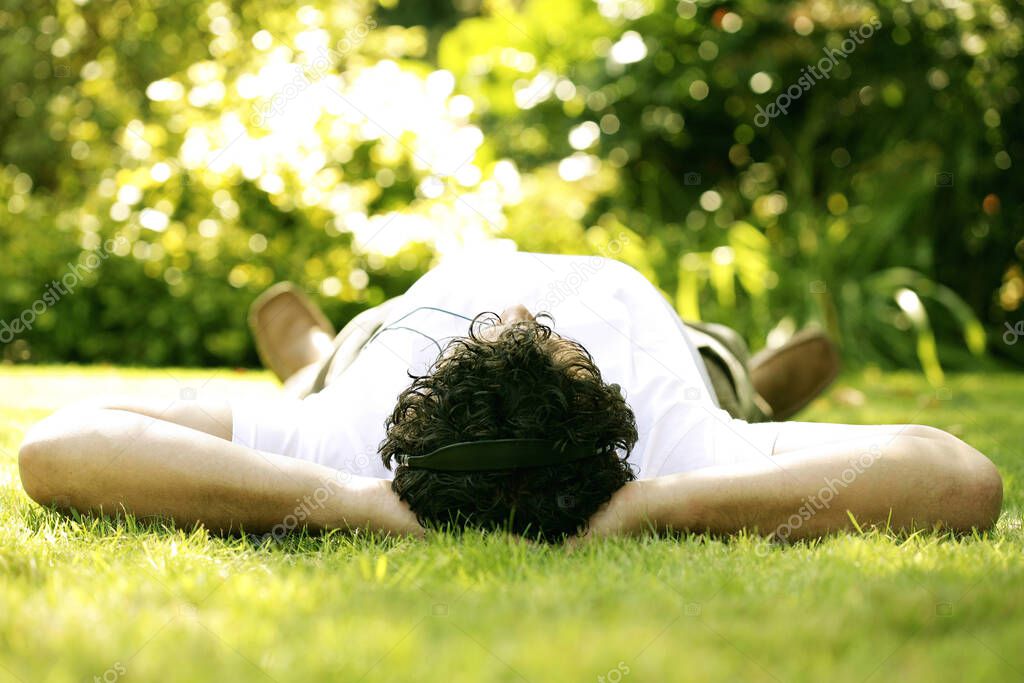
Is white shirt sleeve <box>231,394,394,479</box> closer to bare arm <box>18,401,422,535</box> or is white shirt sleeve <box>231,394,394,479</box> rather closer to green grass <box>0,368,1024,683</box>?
bare arm <box>18,401,422,535</box>

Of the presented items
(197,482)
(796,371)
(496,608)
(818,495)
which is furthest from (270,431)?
(796,371)

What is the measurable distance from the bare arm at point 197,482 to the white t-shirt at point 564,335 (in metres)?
0.19

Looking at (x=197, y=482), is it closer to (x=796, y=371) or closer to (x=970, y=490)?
(x=970, y=490)

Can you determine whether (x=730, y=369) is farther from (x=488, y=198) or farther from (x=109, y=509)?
(x=488, y=198)

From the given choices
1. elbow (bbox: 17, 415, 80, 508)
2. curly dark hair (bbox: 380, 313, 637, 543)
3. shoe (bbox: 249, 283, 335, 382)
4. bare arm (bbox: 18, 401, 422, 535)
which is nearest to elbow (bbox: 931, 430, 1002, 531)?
curly dark hair (bbox: 380, 313, 637, 543)

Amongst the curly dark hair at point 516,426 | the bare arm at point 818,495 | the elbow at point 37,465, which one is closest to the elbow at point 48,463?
the elbow at point 37,465

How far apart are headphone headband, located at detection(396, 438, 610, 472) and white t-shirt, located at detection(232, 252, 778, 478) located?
0.34 meters

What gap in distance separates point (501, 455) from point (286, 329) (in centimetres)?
243

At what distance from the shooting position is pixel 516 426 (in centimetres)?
196

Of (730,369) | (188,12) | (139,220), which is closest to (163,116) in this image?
(139,220)

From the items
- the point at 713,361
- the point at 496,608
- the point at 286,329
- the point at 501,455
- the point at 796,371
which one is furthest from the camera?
the point at 286,329

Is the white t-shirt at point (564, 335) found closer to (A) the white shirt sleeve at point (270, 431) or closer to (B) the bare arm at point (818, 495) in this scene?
(A) the white shirt sleeve at point (270, 431)

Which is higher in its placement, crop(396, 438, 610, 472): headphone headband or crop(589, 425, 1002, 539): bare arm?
crop(396, 438, 610, 472): headphone headband

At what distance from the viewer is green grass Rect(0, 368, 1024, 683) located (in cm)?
135
